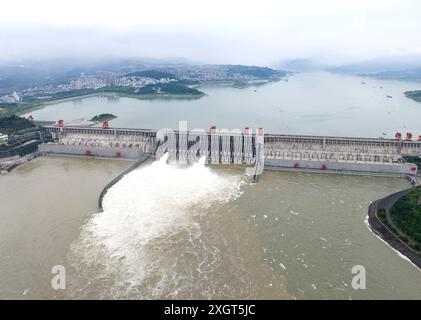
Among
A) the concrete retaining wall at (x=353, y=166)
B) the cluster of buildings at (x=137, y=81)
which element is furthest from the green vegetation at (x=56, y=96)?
the concrete retaining wall at (x=353, y=166)

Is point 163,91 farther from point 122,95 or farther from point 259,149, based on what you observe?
point 259,149

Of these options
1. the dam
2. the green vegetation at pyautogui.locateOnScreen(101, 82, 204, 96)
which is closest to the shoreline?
the green vegetation at pyautogui.locateOnScreen(101, 82, 204, 96)

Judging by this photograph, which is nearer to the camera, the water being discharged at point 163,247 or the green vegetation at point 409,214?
the water being discharged at point 163,247

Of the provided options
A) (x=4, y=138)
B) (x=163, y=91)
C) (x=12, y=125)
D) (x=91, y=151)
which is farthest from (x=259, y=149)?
(x=163, y=91)

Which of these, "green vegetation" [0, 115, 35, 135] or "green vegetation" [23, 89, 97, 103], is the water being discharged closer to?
"green vegetation" [0, 115, 35, 135]

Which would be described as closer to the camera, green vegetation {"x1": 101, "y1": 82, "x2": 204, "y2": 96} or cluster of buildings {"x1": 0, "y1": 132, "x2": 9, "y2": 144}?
cluster of buildings {"x1": 0, "y1": 132, "x2": 9, "y2": 144}

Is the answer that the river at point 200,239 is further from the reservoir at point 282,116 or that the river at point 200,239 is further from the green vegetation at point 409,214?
the reservoir at point 282,116
